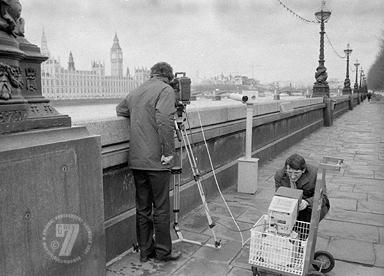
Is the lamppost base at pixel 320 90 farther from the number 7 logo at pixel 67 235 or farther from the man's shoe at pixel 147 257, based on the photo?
the number 7 logo at pixel 67 235

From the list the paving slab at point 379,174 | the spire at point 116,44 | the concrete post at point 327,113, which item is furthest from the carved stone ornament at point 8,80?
the concrete post at point 327,113

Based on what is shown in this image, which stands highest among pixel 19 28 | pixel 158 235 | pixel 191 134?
pixel 19 28

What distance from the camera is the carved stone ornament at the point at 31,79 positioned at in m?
3.34

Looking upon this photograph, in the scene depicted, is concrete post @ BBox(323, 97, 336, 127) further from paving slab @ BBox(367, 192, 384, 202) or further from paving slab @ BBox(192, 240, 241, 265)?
paving slab @ BBox(192, 240, 241, 265)

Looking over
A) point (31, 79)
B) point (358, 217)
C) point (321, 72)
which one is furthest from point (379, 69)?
point (31, 79)

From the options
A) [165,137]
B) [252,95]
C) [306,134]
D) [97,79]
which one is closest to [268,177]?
[252,95]

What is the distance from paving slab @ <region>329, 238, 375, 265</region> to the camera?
459 centimetres

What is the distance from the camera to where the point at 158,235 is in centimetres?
445

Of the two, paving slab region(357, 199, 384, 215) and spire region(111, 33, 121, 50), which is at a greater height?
spire region(111, 33, 121, 50)

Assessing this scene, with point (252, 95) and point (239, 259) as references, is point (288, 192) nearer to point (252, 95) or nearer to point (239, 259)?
point (239, 259)

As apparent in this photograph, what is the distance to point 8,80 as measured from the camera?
3.02 metres

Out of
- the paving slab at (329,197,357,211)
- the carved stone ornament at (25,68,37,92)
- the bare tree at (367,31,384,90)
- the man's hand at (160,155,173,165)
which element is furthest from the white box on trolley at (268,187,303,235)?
the bare tree at (367,31,384,90)

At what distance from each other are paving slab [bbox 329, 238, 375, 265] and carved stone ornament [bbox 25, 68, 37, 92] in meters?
3.60

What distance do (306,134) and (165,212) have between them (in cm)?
1337
